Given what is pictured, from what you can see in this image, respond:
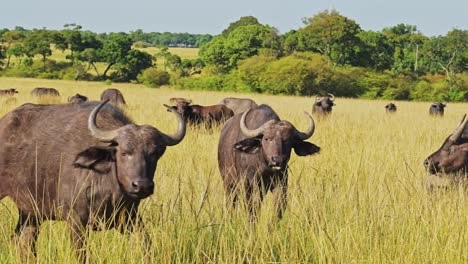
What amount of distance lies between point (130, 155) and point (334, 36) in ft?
223

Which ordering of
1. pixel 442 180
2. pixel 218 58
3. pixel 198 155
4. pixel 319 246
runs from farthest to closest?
1. pixel 218 58
2. pixel 198 155
3. pixel 442 180
4. pixel 319 246

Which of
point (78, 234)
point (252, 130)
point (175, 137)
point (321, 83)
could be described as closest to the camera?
point (78, 234)

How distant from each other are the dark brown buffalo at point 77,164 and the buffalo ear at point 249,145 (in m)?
1.64

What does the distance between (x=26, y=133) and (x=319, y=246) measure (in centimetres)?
271

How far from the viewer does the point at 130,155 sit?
4430mm

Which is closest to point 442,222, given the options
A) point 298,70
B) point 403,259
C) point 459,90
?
point 403,259

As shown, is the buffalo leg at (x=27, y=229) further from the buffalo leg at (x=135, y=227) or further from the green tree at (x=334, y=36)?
the green tree at (x=334, y=36)

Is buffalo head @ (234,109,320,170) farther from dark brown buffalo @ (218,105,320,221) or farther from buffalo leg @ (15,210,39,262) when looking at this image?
buffalo leg @ (15,210,39,262)

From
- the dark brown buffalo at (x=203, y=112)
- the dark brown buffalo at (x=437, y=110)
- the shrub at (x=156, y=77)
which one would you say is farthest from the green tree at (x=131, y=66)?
the dark brown buffalo at (x=203, y=112)

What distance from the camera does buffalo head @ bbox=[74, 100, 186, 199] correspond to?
428cm

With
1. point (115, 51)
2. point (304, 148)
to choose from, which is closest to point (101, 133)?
point (304, 148)

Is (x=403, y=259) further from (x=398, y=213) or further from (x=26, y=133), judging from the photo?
(x=26, y=133)

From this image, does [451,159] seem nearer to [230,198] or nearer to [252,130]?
[252,130]

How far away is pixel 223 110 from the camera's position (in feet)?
58.3
